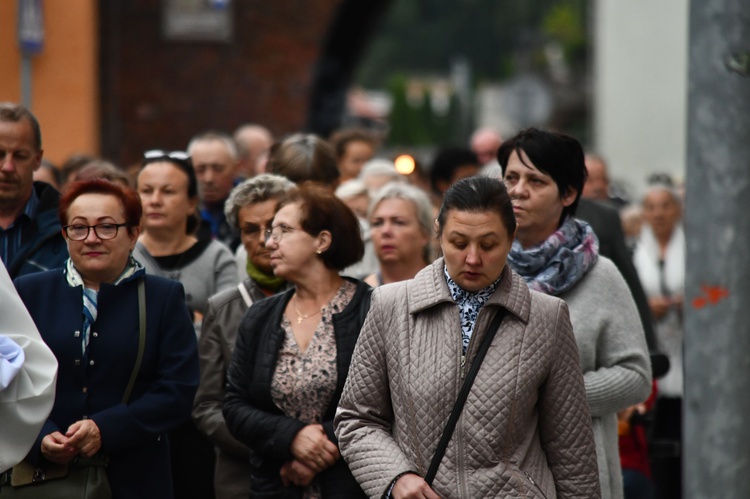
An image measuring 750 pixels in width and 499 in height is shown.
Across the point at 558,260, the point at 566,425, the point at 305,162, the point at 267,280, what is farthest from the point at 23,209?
the point at 566,425

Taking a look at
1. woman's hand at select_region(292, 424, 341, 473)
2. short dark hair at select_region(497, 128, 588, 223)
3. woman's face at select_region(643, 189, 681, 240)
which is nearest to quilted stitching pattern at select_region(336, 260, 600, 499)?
woman's hand at select_region(292, 424, 341, 473)

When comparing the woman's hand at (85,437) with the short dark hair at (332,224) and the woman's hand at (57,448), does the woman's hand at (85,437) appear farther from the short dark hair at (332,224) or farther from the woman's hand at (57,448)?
the short dark hair at (332,224)

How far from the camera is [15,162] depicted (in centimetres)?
646

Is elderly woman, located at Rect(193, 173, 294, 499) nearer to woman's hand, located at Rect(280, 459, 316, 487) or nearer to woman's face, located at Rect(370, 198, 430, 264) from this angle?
woman's hand, located at Rect(280, 459, 316, 487)

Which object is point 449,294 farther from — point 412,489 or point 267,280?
point 267,280

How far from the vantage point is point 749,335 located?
3889 mm

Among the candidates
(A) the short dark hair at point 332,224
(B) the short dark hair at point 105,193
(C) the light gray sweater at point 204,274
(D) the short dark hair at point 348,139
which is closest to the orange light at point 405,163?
(D) the short dark hair at point 348,139

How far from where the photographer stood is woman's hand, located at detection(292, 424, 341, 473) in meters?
5.59

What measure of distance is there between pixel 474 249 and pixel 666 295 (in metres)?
6.10

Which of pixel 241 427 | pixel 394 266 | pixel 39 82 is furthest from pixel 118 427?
pixel 39 82

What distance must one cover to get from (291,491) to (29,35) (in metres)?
7.72

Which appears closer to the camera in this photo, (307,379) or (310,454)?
(310,454)

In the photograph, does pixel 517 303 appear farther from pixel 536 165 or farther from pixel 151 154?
pixel 151 154

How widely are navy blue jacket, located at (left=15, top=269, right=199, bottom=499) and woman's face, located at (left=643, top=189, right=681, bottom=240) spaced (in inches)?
250
